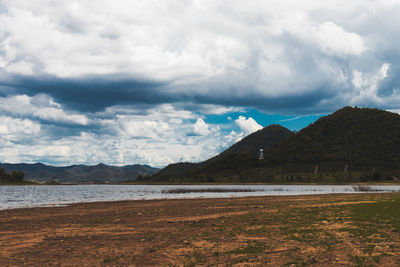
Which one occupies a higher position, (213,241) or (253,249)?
(253,249)

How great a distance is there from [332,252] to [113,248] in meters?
11.0

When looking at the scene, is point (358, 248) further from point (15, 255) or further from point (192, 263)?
point (15, 255)

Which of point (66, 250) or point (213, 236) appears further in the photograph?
point (213, 236)

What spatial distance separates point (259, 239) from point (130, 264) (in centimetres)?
804

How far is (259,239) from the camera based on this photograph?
835 inches

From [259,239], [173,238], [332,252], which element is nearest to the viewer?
[332,252]

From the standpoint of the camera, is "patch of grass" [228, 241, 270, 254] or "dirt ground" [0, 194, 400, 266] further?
"patch of grass" [228, 241, 270, 254]

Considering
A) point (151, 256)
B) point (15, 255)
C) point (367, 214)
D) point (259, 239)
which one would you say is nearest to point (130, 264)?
point (151, 256)

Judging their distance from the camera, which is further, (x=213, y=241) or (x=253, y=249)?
(x=213, y=241)

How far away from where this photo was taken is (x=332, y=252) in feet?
57.1

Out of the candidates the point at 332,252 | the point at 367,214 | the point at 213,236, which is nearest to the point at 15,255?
the point at 213,236

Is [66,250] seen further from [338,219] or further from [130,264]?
[338,219]

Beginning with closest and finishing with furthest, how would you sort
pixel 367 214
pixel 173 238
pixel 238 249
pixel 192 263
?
pixel 192 263, pixel 238 249, pixel 173 238, pixel 367 214

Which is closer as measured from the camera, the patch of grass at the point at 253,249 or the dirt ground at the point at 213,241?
the dirt ground at the point at 213,241
